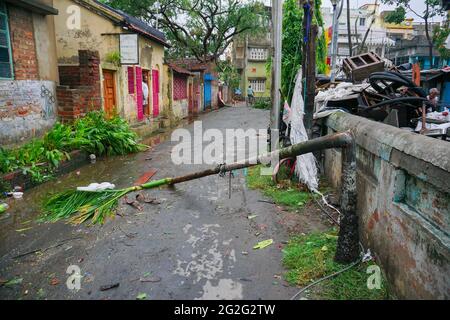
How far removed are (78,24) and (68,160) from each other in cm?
548

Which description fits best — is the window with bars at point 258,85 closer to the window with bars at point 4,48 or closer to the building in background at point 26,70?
the building in background at point 26,70

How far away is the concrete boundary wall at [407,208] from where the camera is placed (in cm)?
196

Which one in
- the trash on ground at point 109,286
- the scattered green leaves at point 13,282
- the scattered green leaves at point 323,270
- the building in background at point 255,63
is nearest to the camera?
the scattered green leaves at point 323,270

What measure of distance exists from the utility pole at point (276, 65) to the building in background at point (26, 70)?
5.46m

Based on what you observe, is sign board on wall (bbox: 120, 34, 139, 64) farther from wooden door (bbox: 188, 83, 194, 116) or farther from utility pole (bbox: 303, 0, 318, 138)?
wooden door (bbox: 188, 83, 194, 116)

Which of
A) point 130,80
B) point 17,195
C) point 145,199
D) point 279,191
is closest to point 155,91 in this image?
point 130,80

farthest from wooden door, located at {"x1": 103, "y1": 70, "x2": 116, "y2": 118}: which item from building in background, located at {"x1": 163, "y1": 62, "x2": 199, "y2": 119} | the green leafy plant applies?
building in background, located at {"x1": 163, "y1": 62, "x2": 199, "y2": 119}

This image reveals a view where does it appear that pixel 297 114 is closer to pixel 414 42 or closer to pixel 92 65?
pixel 92 65

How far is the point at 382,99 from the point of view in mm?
4922

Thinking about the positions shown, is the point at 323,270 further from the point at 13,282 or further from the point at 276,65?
the point at 276,65

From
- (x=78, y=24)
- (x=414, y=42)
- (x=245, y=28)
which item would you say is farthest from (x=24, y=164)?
(x=414, y=42)

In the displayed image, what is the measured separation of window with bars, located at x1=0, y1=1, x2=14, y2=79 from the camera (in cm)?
665

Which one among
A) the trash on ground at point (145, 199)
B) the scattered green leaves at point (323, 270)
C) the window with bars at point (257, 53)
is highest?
the window with bars at point (257, 53)
